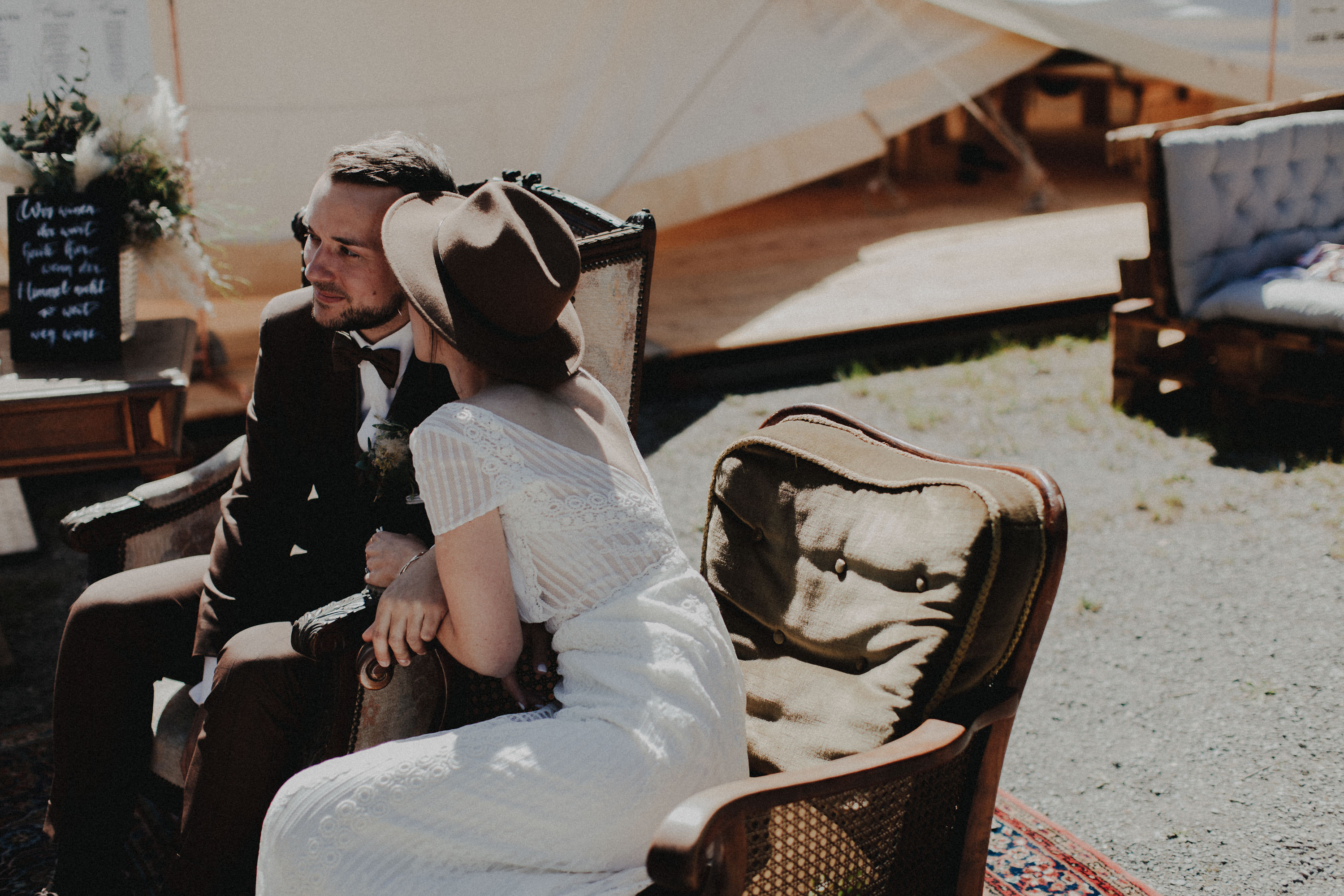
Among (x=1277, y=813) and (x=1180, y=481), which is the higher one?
(x=1180, y=481)

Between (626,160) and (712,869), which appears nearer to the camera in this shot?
(712,869)

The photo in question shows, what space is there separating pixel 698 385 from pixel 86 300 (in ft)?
8.28

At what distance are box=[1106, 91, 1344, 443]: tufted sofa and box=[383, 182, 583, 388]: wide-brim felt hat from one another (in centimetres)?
316

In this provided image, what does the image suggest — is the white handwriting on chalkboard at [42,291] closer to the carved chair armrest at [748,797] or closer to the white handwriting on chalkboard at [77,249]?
the white handwriting on chalkboard at [77,249]

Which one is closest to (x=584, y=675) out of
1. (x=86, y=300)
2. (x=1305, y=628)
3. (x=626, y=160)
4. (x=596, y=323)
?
(x=596, y=323)

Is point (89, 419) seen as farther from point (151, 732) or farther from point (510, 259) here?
point (510, 259)

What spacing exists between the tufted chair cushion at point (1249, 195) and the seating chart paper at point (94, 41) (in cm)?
350

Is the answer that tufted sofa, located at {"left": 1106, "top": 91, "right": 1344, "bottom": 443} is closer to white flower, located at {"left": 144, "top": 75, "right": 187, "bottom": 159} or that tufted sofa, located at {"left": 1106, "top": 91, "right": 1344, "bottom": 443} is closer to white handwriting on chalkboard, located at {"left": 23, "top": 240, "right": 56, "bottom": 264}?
white flower, located at {"left": 144, "top": 75, "right": 187, "bottom": 159}

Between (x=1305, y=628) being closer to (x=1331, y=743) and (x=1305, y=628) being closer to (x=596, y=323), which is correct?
(x=1331, y=743)

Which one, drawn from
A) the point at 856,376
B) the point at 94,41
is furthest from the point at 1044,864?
the point at 94,41

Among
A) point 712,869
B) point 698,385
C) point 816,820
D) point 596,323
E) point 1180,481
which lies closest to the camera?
point 712,869

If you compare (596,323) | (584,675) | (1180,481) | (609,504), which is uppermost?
(596,323)

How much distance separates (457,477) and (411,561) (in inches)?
9.5

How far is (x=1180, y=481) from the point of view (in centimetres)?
376
